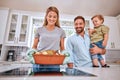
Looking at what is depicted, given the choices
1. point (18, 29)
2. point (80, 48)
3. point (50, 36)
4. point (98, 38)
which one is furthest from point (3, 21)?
point (98, 38)

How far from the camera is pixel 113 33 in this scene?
226cm

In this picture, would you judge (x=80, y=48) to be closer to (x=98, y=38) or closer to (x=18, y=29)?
(x=98, y=38)

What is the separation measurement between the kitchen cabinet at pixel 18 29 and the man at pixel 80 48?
2.64 ft

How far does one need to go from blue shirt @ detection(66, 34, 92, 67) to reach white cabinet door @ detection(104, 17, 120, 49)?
782 millimetres

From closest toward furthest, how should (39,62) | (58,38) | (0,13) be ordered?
(39,62)
(58,38)
(0,13)

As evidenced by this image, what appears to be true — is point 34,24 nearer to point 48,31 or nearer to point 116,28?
point 48,31

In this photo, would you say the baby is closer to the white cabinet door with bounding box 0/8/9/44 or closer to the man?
the man

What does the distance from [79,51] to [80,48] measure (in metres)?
0.04

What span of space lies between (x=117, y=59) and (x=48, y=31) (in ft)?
4.94

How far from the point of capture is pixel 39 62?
1193mm

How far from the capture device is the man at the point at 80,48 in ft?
5.09

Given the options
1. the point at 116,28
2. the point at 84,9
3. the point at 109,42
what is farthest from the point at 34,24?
the point at 116,28

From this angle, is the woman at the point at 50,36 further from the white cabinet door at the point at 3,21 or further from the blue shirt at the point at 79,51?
the white cabinet door at the point at 3,21

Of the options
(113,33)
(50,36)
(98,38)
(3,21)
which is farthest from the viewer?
(113,33)
